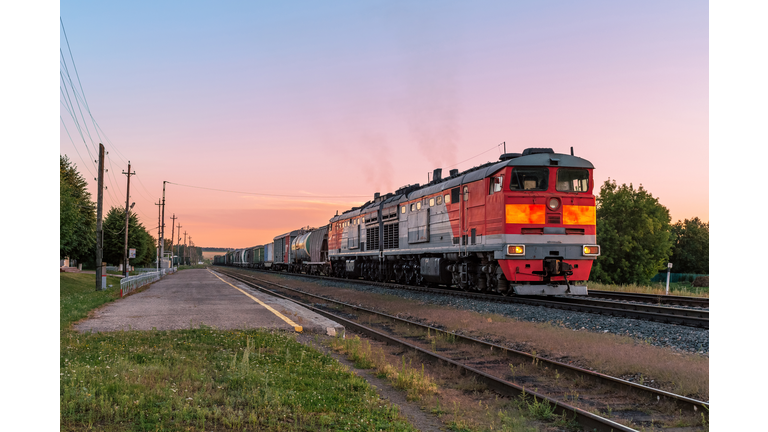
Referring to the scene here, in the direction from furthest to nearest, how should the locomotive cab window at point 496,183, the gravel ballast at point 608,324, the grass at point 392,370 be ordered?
the locomotive cab window at point 496,183 → the gravel ballast at point 608,324 → the grass at point 392,370

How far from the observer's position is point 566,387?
9.13 m

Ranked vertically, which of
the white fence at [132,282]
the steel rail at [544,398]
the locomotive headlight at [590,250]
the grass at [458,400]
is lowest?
the white fence at [132,282]

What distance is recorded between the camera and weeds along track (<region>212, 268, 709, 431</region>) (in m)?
7.22

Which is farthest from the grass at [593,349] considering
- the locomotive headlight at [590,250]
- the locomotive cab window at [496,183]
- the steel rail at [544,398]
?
the locomotive headlight at [590,250]

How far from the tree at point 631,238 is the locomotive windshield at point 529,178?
179 feet

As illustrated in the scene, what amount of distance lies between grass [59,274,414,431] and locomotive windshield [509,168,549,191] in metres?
10.8

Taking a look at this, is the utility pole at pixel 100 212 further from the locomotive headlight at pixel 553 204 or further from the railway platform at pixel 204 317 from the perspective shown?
the locomotive headlight at pixel 553 204

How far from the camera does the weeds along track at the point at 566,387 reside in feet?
23.7

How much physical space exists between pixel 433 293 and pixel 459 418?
18.1 m

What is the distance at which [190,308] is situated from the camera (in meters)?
19.1

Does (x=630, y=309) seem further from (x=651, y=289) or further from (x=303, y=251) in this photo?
(x=303, y=251)

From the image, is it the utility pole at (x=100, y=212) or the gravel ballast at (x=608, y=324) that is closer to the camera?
the gravel ballast at (x=608, y=324)

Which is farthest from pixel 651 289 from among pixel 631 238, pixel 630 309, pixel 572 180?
pixel 631 238

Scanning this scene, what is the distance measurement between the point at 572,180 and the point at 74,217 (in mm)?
49882
